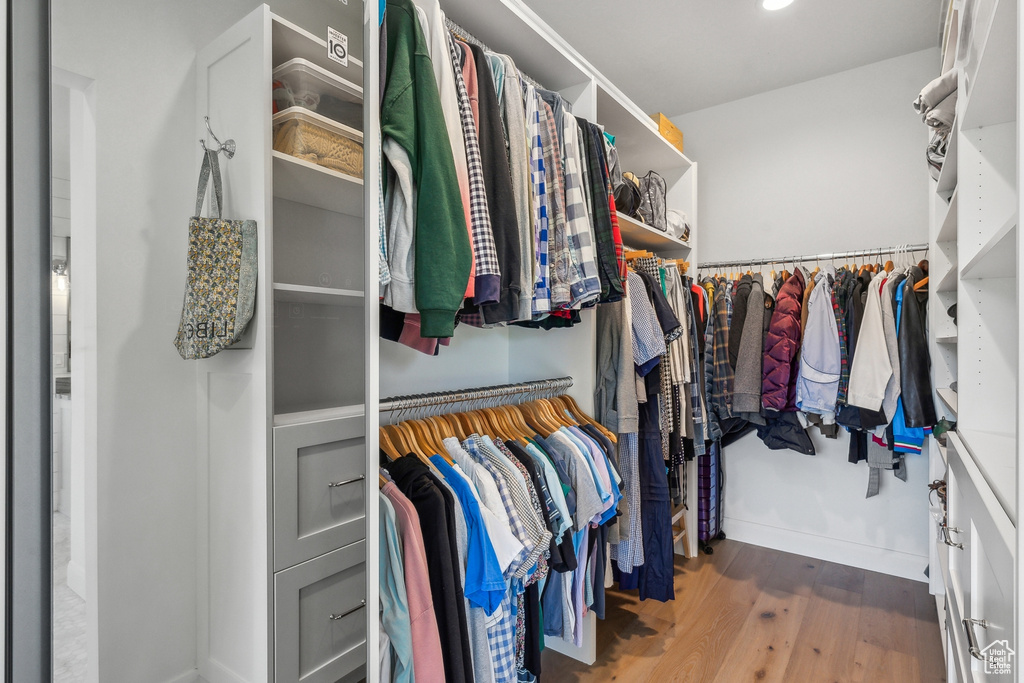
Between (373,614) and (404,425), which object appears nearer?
(373,614)

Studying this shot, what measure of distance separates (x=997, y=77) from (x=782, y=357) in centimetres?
170

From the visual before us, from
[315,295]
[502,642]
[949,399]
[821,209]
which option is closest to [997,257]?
[949,399]

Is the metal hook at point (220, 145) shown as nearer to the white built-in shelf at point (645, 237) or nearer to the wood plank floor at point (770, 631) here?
the white built-in shelf at point (645, 237)

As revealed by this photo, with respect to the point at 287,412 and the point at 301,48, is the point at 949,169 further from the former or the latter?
the point at 287,412

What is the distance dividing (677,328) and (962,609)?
1198mm

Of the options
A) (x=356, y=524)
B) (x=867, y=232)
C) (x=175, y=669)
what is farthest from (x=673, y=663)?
(x=867, y=232)

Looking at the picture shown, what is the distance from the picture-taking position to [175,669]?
696 millimetres

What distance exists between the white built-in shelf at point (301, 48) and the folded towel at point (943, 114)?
1522 mm

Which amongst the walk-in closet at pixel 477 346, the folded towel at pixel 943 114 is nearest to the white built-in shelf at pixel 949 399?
the walk-in closet at pixel 477 346

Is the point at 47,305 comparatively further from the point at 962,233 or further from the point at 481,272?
the point at 962,233

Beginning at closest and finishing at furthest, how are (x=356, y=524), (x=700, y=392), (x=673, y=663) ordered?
(x=356, y=524)
(x=673, y=663)
(x=700, y=392)

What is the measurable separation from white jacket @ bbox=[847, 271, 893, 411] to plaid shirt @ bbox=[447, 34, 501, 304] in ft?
6.27

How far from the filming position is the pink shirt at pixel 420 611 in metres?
1.14

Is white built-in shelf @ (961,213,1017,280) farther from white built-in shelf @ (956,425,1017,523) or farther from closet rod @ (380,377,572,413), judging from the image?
closet rod @ (380,377,572,413)
